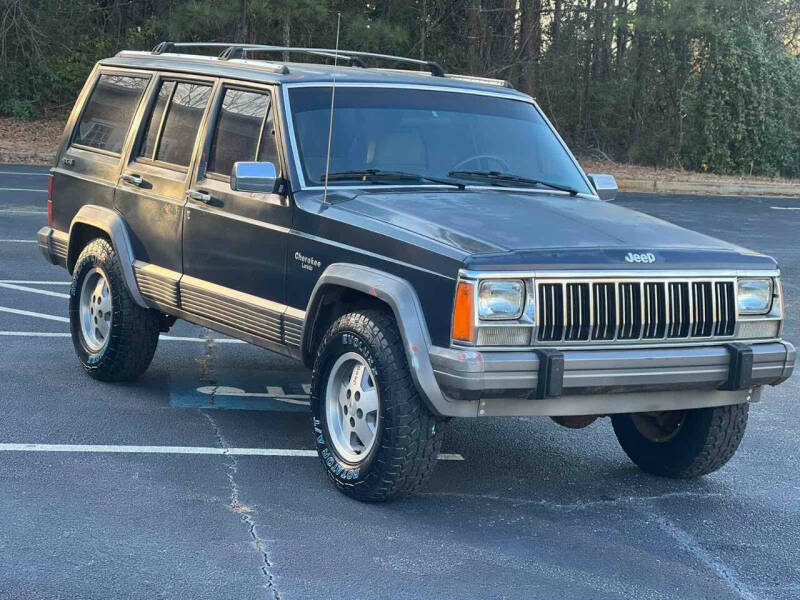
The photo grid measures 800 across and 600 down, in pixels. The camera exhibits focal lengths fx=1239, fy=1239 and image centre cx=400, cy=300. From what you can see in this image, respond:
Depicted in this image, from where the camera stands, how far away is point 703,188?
24109 millimetres

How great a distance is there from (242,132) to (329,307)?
1.28 meters

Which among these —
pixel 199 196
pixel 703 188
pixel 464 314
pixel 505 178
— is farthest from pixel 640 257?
pixel 703 188

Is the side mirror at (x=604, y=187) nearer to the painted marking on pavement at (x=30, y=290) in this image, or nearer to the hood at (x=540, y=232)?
the hood at (x=540, y=232)

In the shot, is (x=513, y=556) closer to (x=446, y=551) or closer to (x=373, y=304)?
(x=446, y=551)

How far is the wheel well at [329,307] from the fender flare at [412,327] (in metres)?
0.19

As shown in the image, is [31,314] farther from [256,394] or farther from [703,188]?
[703,188]

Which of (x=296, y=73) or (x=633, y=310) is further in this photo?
(x=296, y=73)

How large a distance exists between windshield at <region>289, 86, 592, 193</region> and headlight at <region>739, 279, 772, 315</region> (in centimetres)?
140

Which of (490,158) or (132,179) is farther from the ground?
(490,158)

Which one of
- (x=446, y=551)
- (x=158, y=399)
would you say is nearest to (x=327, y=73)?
(x=158, y=399)

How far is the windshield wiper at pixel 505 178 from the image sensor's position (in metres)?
6.57

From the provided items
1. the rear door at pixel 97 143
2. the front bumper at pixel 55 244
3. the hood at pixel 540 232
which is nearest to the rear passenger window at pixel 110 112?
the rear door at pixel 97 143

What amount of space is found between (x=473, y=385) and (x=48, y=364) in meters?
4.04

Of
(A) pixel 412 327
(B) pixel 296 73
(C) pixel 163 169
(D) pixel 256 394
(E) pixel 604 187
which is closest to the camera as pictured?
(A) pixel 412 327
